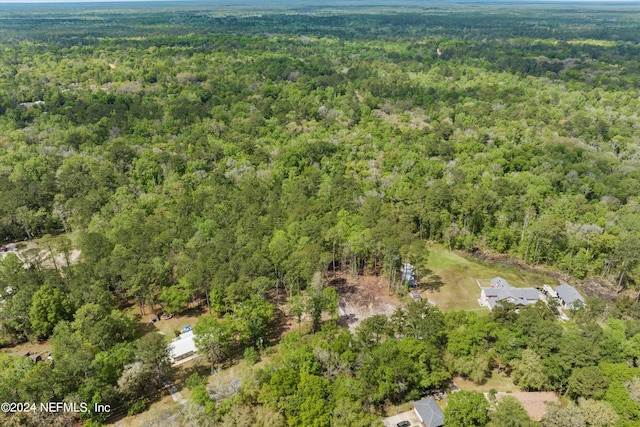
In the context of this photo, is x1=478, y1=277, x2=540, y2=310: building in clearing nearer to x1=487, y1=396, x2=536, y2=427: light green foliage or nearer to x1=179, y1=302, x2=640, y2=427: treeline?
x1=179, y1=302, x2=640, y2=427: treeline

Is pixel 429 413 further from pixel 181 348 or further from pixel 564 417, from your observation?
pixel 181 348

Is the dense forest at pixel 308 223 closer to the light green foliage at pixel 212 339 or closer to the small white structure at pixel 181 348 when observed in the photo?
the light green foliage at pixel 212 339

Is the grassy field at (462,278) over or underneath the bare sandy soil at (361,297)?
underneath

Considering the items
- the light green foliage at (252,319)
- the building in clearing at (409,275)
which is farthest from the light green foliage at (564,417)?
the light green foliage at (252,319)

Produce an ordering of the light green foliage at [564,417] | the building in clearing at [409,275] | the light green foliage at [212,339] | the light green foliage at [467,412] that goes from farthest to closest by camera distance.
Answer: the building in clearing at [409,275]
the light green foliage at [212,339]
the light green foliage at [467,412]
the light green foliage at [564,417]

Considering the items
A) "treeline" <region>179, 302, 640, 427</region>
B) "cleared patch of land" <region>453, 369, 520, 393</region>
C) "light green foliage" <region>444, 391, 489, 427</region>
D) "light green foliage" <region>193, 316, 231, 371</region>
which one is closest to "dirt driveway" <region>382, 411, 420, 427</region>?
"treeline" <region>179, 302, 640, 427</region>

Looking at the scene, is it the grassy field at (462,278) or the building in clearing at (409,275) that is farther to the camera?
the building in clearing at (409,275)
